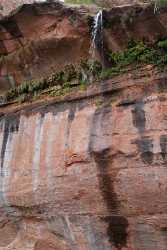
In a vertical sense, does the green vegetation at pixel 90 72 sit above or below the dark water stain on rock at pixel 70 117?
above

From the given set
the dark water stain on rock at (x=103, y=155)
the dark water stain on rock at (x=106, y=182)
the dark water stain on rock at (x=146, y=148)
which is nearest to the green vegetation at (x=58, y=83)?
the dark water stain on rock at (x=103, y=155)

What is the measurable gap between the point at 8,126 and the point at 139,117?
262 centimetres

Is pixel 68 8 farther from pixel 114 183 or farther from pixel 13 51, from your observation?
pixel 114 183

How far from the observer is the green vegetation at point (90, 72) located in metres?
7.14

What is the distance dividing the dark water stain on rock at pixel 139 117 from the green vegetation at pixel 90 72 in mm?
680

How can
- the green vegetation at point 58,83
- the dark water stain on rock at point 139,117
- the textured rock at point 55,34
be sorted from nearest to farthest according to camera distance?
1. the dark water stain on rock at point 139,117
2. the textured rock at point 55,34
3. the green vegetation at point 58,83

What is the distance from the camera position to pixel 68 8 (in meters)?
8.05

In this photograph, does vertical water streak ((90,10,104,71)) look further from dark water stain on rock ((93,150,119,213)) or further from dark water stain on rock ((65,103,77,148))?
dark water stain on rock ((93,150,119,213))

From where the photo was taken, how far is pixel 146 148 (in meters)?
6.47

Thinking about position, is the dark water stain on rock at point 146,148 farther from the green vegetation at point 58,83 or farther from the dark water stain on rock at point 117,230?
the green vegetation at point 58,83

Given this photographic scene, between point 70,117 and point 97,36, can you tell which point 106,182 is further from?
point 97,36

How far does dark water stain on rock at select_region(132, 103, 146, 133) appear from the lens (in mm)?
6606

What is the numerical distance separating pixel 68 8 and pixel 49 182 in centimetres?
299

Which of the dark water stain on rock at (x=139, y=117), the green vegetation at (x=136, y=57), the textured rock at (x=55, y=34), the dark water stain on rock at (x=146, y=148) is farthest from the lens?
the textured rock at (x=55, y=34)
